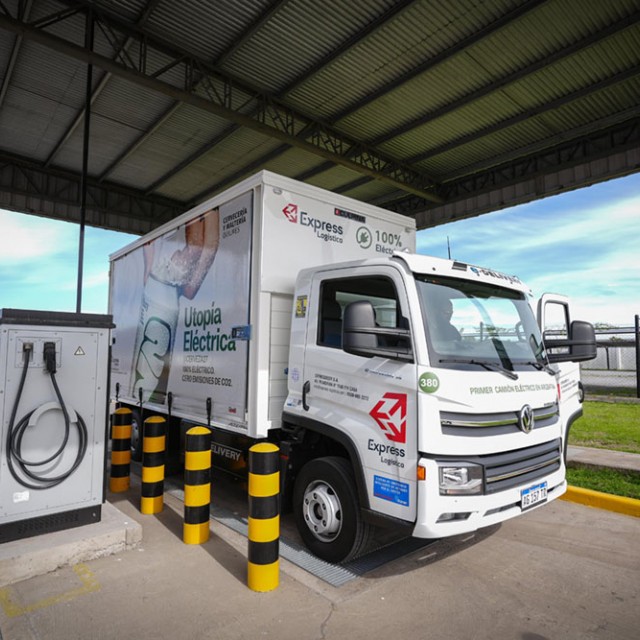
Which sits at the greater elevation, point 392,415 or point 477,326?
point 477,326

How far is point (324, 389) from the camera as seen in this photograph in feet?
13.3

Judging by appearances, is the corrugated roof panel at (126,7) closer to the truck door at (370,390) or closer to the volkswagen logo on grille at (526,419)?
the truck door at (370,390)

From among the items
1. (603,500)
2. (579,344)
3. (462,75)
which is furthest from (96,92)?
(603,500)

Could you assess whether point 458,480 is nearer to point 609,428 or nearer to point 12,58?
point 609,428

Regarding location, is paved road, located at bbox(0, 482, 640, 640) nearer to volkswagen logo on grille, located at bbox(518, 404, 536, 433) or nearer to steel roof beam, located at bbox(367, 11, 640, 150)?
volkswagen logo on grille, located at bbox(518, 404, 536, 433)

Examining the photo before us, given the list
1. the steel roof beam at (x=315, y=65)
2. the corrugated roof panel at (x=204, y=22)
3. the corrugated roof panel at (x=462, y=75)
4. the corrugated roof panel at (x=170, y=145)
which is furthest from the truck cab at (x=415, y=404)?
the corrugated roof panel at (x=170, y=145)

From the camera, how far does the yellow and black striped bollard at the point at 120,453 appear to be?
596 centimetres

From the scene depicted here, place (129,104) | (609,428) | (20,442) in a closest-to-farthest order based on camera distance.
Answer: (20,442)
(609,428)
(129,104)

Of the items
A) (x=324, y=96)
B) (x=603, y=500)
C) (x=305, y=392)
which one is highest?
(x=324, y=96)

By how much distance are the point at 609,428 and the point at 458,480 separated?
24.3 feet

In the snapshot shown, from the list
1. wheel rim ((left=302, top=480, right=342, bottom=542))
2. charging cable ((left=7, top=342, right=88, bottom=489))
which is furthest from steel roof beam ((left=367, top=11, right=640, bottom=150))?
charging cable ((left=7, top=342, right=88, bottom=489))

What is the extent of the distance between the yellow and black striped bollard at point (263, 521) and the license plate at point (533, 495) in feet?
5.97

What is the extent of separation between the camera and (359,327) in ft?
11.3

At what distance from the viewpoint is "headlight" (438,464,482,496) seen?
321 centimetres
